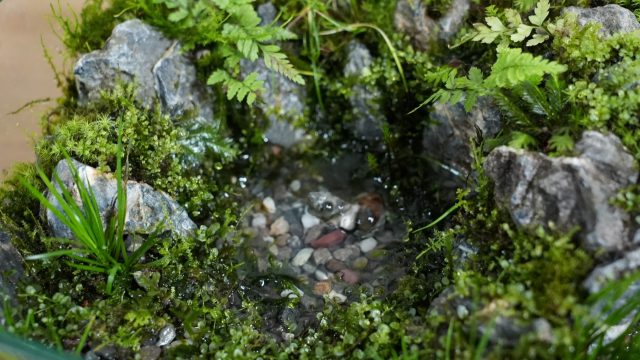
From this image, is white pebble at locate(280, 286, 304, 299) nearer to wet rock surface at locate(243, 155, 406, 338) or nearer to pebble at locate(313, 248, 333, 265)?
wet rock surface at locate(243, 155, 406, 338)

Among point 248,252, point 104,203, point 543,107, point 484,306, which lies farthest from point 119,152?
point 543,107

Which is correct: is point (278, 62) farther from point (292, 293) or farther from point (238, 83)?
point (292, 293)

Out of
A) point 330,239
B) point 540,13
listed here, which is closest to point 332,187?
point 330,239

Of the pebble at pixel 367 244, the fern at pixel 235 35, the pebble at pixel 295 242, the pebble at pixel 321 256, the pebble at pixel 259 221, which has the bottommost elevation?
the pebble at pixel 367 244

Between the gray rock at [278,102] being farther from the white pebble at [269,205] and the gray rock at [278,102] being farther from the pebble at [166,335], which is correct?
the pebble at [166,335]

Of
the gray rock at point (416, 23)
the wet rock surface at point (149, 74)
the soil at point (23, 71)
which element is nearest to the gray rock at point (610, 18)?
the gray rock at point (416, 23)

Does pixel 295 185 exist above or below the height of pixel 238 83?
below

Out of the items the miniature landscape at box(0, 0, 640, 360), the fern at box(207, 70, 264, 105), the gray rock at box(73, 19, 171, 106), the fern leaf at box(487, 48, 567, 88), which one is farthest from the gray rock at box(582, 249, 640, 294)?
the gray rock at box(73, 19, 171, 106)
